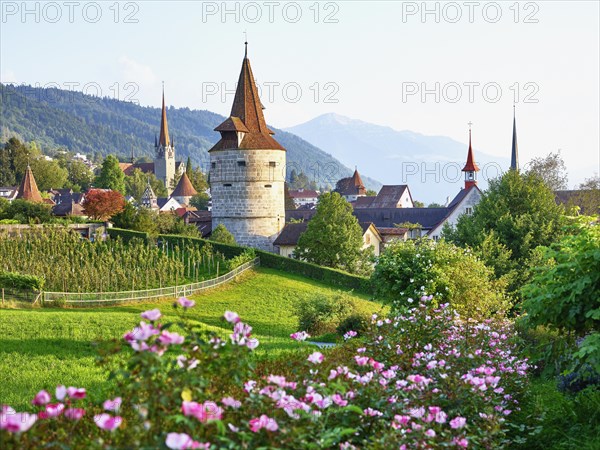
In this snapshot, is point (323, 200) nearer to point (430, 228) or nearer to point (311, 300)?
point (311, 300)

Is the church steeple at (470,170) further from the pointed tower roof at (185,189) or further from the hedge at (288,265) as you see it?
the pointed tower roof at (185,189)

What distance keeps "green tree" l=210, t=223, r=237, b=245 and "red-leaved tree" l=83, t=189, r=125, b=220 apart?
6812mm

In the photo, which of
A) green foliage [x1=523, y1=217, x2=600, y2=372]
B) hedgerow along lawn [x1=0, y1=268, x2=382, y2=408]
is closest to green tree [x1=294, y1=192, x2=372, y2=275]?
hedgerow along lawn [x1=0, y1=268, x2=382, y2=408]

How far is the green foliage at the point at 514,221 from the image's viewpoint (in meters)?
28.2

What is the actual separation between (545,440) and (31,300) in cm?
2165

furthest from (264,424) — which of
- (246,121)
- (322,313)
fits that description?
(246,121)

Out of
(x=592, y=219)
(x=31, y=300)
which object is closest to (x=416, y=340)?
(x=592, y=219)

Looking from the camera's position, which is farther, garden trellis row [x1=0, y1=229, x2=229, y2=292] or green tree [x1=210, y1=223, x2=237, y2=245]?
green tree [x1=210, y1=223, x2=237, y2=245]

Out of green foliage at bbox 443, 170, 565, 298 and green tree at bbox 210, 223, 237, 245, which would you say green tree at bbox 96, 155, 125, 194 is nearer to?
green tree at bbox 210, 223, 237, 245

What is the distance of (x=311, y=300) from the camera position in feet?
82.4

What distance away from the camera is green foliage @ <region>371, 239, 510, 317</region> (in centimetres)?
1977

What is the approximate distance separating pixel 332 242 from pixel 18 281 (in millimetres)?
24168

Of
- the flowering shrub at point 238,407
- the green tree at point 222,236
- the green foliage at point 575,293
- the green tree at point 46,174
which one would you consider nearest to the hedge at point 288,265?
the green tree at point 222,236

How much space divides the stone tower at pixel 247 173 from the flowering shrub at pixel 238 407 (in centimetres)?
4237
